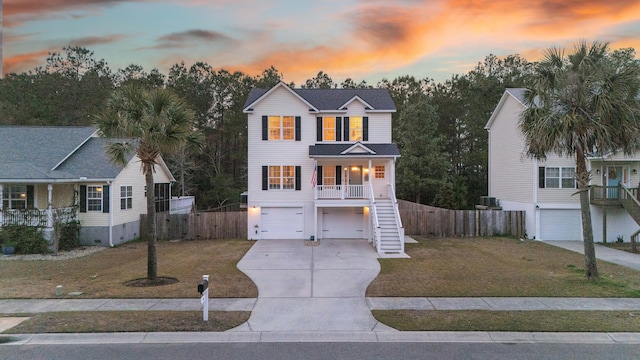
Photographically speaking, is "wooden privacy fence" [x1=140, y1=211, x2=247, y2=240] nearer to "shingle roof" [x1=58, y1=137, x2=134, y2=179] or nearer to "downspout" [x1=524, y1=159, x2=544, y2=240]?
"shingle roof" [x1=58, y1=137, x2=134, y2=179]

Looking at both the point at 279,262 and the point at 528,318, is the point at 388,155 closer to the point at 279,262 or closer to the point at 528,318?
the point at 279,262

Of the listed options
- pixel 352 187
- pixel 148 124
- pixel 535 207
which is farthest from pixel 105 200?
pixel 535 207

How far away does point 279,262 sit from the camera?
1644 centimetres

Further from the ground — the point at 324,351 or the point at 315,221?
the point at 315,221

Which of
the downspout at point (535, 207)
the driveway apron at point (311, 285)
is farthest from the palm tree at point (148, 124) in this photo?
the downspout at point (535, 207)

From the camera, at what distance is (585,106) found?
41.4ft

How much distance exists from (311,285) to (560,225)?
1830 centimetres

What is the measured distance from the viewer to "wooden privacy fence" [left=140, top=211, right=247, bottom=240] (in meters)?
24.0

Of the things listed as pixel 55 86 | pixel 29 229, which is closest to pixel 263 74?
pixel 55 86

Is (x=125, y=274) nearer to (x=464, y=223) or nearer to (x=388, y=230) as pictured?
(x=388, y=230)

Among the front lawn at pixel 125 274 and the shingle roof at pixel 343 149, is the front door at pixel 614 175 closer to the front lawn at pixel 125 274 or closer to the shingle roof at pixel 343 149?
the shingle roof at pixel 343 149

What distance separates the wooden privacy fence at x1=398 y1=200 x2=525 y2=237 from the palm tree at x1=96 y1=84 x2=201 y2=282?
53.1ft

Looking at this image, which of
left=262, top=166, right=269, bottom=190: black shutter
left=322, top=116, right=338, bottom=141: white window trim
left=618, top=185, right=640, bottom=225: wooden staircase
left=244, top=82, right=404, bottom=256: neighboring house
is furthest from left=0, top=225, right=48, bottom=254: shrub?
left=618, top=185, right=640, bottom=225: wooden staircase

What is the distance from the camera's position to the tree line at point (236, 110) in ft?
118
